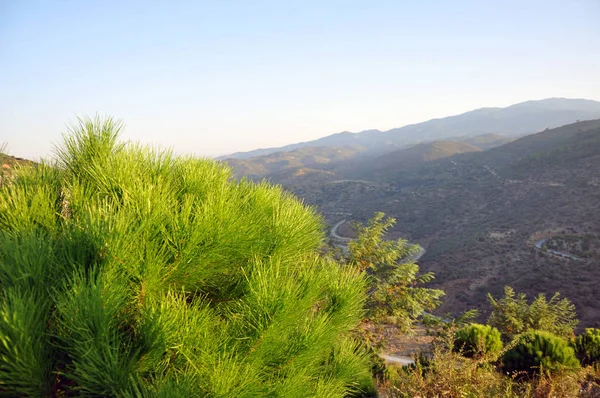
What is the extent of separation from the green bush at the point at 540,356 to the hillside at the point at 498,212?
17.2m

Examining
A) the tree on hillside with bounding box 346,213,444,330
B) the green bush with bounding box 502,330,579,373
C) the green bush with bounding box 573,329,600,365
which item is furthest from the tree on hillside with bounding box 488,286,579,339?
the tree on hillside with bounding box 346,213,444,330

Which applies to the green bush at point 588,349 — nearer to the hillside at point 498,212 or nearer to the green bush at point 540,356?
the green bush at point 540,356

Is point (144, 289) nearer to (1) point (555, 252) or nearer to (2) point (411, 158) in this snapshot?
(1) point (555, 252)

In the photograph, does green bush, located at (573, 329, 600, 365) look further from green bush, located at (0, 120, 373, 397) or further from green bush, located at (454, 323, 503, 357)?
green bush, located at (0, 120, 373, 397)

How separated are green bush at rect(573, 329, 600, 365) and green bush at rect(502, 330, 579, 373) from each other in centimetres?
179

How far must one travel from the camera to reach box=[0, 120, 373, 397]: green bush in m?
2.18

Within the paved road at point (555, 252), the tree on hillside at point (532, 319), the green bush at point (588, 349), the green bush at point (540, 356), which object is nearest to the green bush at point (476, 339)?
the green bush at point (540, 356)

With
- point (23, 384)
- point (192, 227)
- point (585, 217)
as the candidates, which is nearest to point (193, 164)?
point (192, 227)

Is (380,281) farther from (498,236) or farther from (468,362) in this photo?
(498,236)

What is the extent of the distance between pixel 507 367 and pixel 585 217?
4057cm

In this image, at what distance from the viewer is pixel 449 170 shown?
80.0 metres

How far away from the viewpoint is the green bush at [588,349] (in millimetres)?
9664

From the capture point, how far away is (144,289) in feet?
8.26

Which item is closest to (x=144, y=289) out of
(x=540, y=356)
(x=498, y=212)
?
(x=540, y=356)
